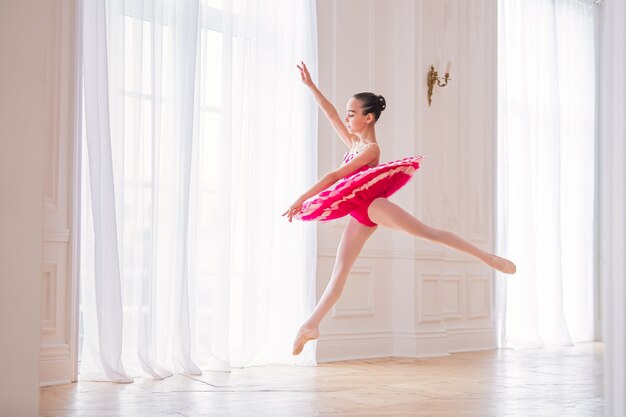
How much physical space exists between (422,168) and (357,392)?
2384mm

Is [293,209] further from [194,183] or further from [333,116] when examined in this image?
[194,183]

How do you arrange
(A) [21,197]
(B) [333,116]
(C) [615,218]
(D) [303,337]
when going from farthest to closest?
1. (B) [333,116]
2. (D) [303,337]
3. (A) [21,197]
4. (C) [615,218]

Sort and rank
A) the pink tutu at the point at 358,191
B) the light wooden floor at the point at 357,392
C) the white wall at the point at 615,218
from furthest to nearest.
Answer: the pink tutu at the point at 358,191, the light wooden floor at the point at 357,392, the white wall at the point at 615,218

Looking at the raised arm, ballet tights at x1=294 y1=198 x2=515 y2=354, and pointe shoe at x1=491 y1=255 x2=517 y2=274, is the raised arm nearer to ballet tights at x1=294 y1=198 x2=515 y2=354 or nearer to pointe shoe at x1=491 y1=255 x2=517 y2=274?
ballet tights at x1=294 y1=198 x2=515 y2=354

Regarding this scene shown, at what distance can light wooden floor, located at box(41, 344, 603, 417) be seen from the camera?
3.23 meters

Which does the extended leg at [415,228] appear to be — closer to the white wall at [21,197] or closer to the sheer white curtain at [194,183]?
the sheer white curtain at [194,183]

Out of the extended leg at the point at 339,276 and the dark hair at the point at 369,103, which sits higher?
the dark hair at the point at 369,103

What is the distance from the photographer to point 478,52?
6.42m

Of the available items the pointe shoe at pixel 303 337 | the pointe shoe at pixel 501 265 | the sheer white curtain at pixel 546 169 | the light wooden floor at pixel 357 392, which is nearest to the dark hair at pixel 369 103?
the pointe shoe at pixel 501 265

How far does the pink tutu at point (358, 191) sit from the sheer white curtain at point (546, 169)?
3.04 m

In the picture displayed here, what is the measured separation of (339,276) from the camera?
3.73 meters

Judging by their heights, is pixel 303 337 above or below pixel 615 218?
below

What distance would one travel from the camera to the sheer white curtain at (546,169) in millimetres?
6637

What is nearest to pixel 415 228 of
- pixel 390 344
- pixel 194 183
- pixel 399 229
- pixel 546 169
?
pixel 399 229
